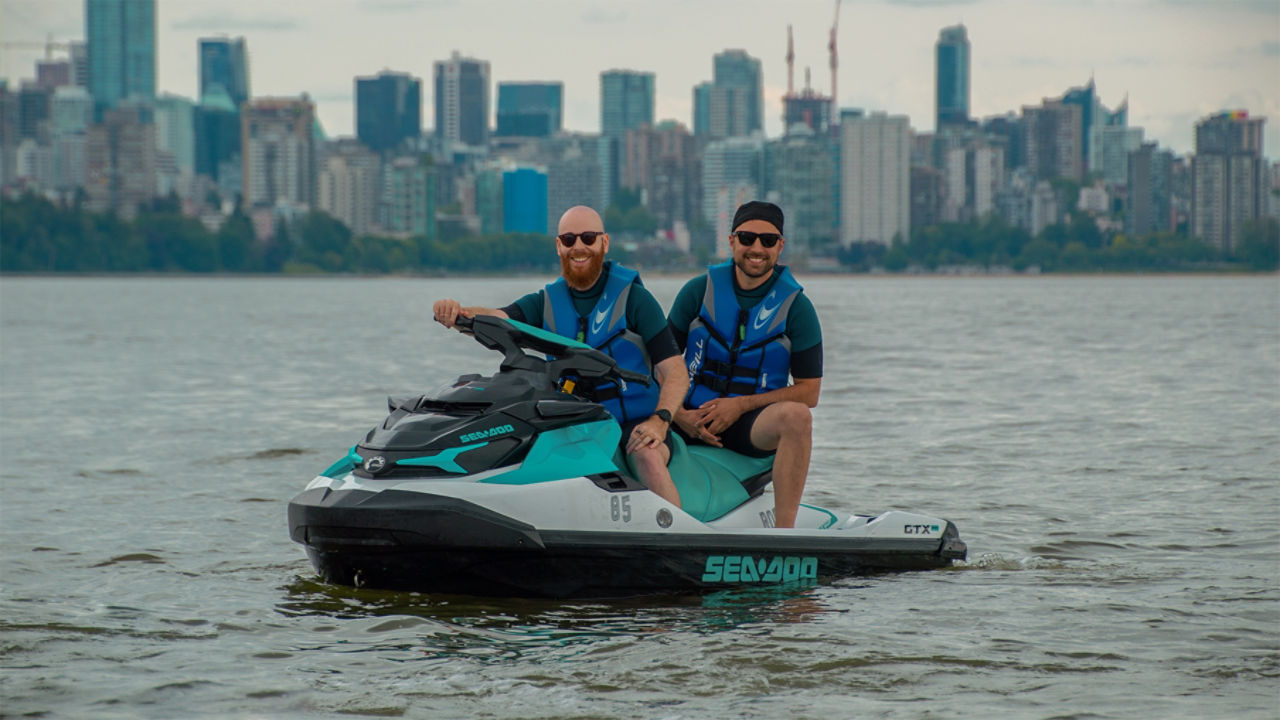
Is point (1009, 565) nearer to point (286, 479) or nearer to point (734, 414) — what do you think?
point (734, 414)

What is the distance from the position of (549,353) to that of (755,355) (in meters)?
0.97

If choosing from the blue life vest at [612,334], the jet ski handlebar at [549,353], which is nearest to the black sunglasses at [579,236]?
the blue life vest at [612,334]

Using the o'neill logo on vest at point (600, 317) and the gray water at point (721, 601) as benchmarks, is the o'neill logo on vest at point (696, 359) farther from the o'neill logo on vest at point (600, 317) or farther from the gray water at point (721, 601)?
the gray water at point (721, 601)

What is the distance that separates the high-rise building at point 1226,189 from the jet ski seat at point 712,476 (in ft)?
557

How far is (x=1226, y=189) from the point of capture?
178875 millimetres

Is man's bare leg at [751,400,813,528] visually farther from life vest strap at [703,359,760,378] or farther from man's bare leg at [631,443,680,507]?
man's bare leg at [631,443,680,507]

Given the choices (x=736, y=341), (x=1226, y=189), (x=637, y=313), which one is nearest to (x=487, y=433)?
(x=637, y=313)

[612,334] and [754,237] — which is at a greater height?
[754,237]

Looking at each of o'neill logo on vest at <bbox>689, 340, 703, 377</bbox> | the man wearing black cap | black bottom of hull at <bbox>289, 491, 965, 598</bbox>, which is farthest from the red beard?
black bottom of hull at <bbox>289, 491, 965, 598</bbox>

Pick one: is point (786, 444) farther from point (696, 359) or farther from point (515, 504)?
point (515, 504)

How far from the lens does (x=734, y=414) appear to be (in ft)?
22.9

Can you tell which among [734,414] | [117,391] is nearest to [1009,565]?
[734,414]

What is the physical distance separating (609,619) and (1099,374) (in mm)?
18528

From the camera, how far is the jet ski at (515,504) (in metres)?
6.14
